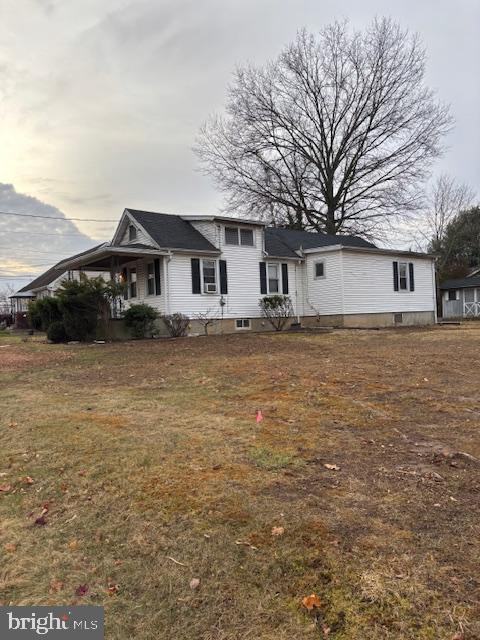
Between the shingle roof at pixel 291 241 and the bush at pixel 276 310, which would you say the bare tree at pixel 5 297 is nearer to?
the shingle roof at pixel 291 241

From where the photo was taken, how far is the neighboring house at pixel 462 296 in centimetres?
3508

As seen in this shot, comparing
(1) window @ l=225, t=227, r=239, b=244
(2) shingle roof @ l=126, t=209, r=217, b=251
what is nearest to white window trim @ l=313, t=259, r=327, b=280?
(1) window @ l=225, t=227, r=239, b=244

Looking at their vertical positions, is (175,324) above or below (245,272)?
below

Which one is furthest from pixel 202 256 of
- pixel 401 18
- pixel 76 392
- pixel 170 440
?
pixel 401 18

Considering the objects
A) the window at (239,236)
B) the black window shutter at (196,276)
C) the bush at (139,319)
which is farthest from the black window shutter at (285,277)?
the bush at (139,319)

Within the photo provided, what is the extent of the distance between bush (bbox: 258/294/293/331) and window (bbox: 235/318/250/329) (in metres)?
0.83

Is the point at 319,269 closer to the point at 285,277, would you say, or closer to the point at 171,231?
A: the point at 285,277

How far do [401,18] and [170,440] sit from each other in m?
32.8

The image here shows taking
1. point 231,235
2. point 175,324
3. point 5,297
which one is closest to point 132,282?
point 175,324

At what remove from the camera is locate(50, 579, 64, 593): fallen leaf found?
7.42ft

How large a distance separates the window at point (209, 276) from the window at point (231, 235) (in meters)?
1.15

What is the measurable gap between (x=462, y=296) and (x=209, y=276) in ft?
86.5

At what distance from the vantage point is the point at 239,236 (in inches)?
720

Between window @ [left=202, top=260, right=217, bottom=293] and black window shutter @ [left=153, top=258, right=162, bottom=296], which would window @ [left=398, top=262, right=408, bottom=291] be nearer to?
window @ [left=202, top=260, right=217, bottom=293]
